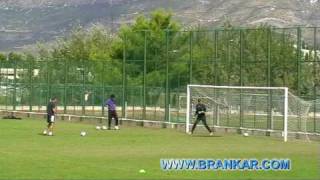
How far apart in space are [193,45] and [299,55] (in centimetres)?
879

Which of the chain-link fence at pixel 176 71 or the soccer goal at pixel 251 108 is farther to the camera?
the chain-link fence at pixel 176 71

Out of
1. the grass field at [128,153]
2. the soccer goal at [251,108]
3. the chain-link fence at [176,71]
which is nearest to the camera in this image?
the grass field at [128,153]

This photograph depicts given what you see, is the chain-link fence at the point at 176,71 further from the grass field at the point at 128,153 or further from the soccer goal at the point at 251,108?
the grass field at the point at 128,153

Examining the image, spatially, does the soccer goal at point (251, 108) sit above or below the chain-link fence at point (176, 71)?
below

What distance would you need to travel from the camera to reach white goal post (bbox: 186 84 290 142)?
138 ft

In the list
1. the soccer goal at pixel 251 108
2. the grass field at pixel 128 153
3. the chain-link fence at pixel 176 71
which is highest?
the chain-link fence at pixel 176 71

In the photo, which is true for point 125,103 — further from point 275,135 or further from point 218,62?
point 275,135

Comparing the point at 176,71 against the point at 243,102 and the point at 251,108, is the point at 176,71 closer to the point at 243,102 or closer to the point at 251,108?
the point at 243,102

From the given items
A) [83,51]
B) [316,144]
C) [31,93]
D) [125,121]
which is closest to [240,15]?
[83,51]

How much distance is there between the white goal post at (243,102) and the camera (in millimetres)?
42031

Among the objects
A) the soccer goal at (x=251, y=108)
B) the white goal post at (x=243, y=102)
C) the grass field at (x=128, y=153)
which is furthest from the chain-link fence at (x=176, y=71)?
the grass field at (x=128, y=153)

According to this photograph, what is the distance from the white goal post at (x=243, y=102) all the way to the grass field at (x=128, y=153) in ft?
5.74

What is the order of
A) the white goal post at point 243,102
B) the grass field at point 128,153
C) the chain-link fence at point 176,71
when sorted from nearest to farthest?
the grass field at point 128,153, the white goal post at point 243,102, the chain-link fence at point 176,71

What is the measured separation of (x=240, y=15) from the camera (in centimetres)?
19125
